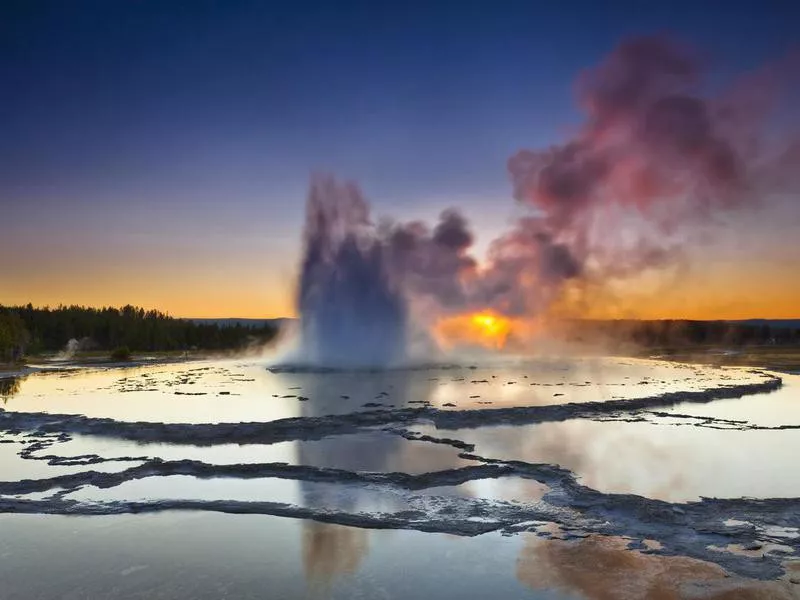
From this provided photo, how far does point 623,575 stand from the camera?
307 inches

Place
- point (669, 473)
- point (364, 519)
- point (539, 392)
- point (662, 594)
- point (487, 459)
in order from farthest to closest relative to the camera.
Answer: point (539, 392) < point (487, 459) < point (669, 473) < point (364, 519) < point (662, 594)

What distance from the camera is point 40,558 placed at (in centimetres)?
862

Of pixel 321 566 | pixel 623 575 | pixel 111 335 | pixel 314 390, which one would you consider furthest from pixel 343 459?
pixel 111 335

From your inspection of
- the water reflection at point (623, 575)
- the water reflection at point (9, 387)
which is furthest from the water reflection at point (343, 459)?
the water reflection at point (9, 387)

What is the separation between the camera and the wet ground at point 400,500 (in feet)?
25.8

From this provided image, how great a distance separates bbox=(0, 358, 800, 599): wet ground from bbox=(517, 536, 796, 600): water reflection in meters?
0.03

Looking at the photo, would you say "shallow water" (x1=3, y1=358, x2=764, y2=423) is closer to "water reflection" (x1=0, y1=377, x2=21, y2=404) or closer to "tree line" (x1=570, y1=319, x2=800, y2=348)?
"water reflection" (x1=0, y1=377, x2=21, y2=404)

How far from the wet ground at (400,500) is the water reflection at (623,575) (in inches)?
1.2

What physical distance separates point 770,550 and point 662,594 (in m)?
2.44

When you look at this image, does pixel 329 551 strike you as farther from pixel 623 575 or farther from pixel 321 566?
pixel 623 575

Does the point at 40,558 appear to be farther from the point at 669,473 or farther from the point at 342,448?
the point at 669,473

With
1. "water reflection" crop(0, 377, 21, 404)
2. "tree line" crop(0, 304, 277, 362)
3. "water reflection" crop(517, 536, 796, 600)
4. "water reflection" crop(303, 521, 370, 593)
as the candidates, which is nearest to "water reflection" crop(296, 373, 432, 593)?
"water reflection" crop(303, 521, 370, 593)

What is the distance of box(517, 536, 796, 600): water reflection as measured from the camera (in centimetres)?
724

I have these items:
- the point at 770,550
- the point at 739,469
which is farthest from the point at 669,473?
the point at 770,550
